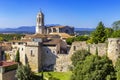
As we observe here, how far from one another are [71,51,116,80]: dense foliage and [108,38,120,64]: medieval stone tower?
1.40m

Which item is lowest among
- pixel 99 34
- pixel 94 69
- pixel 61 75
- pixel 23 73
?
pixel 61 75

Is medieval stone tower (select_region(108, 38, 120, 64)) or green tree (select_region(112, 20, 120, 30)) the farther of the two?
green tree (select_region(112, 20, 120, 30))

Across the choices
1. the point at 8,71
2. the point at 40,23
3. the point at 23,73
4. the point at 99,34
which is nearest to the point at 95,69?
the point at 23,73

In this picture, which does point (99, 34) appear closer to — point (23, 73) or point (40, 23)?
point (23, 73)

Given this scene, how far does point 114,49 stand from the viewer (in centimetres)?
4300

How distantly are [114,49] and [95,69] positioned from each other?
16.3 ft

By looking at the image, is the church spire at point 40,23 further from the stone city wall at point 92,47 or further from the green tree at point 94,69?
the green tree at point 94,69

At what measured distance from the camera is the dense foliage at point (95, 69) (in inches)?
1544

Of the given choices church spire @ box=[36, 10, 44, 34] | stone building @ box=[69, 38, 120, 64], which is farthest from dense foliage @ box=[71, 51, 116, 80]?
church spire @ box=[36, 10, 44, 34]

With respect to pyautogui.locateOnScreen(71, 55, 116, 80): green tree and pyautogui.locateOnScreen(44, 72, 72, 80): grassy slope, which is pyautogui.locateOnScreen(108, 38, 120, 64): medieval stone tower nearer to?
pyautogui.locateOnScreen(71, 55, 116, 80): green tree

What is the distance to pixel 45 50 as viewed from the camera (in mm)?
49781

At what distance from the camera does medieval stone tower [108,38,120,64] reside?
42812 mm

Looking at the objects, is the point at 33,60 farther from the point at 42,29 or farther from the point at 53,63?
the point at 42,29

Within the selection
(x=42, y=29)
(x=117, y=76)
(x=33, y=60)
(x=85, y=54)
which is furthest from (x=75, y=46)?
(x=42, y=29)
